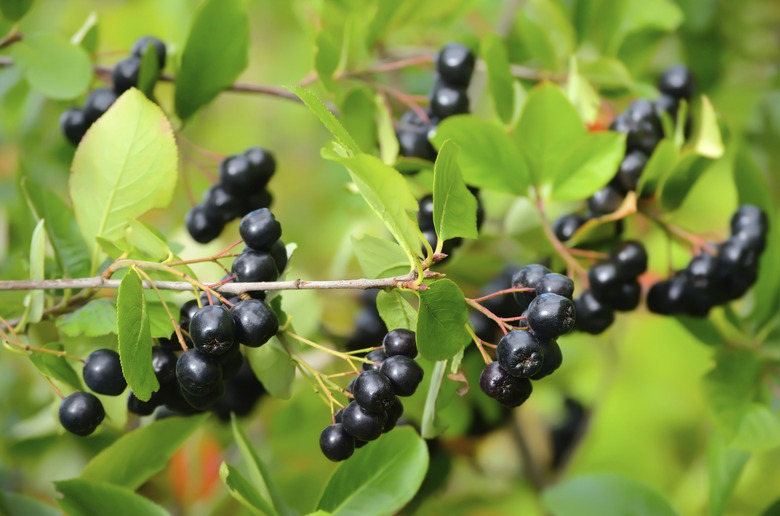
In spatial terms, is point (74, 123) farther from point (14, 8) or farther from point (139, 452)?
point (139, 452)

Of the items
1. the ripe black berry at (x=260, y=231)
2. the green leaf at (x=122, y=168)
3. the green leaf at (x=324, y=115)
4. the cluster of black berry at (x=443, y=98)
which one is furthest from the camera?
the cluster of black berry at (x=443, y=98)

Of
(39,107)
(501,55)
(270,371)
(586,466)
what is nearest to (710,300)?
(501,55)

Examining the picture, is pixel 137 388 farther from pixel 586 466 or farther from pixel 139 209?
pixel 586 466

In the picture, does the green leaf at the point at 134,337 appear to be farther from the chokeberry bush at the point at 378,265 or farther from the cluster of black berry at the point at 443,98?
the cluster of black berry at the point at 443,98

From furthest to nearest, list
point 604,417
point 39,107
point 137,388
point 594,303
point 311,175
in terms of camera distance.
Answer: point 311,175
point 604,417
point 39,107
point 594,303
point 137,388

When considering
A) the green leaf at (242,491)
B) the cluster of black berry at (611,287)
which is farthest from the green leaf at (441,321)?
the cluster of black berry at (611,287)
